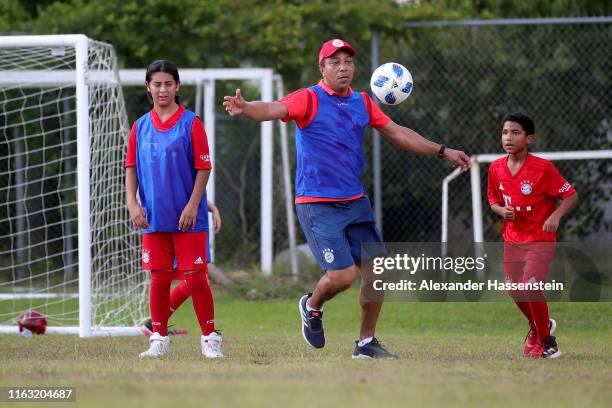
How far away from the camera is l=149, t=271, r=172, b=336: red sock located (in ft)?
23.0

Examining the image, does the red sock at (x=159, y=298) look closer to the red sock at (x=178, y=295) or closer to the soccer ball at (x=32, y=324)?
the red sock at (x=178, y=295)

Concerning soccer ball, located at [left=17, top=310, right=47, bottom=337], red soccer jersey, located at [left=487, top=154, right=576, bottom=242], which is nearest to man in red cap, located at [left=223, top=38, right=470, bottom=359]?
red soccer jersey, located at [left=487, top=154, right=576, bottom=242]

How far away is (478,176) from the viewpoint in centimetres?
1206

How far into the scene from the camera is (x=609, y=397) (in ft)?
16.2

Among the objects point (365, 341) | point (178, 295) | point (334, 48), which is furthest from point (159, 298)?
point (334, 48)

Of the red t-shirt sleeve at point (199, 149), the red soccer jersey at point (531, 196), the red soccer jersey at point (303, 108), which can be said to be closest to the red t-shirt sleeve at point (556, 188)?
the red soccer jersey at point (531, 196)

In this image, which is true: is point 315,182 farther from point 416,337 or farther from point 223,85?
point 223,85

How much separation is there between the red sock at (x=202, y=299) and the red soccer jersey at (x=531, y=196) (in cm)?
216

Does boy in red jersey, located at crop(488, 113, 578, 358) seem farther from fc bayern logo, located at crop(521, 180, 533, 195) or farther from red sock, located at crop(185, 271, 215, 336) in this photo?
red sock, located at crop(185, 271, 215, 336)

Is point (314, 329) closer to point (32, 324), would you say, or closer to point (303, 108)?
point (303, 108)

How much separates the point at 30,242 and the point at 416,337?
18.0ft

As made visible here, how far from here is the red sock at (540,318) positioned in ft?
23.9

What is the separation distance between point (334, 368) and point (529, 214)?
7.32 feet

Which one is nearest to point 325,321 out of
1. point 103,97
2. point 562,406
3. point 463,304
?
point 463,304
